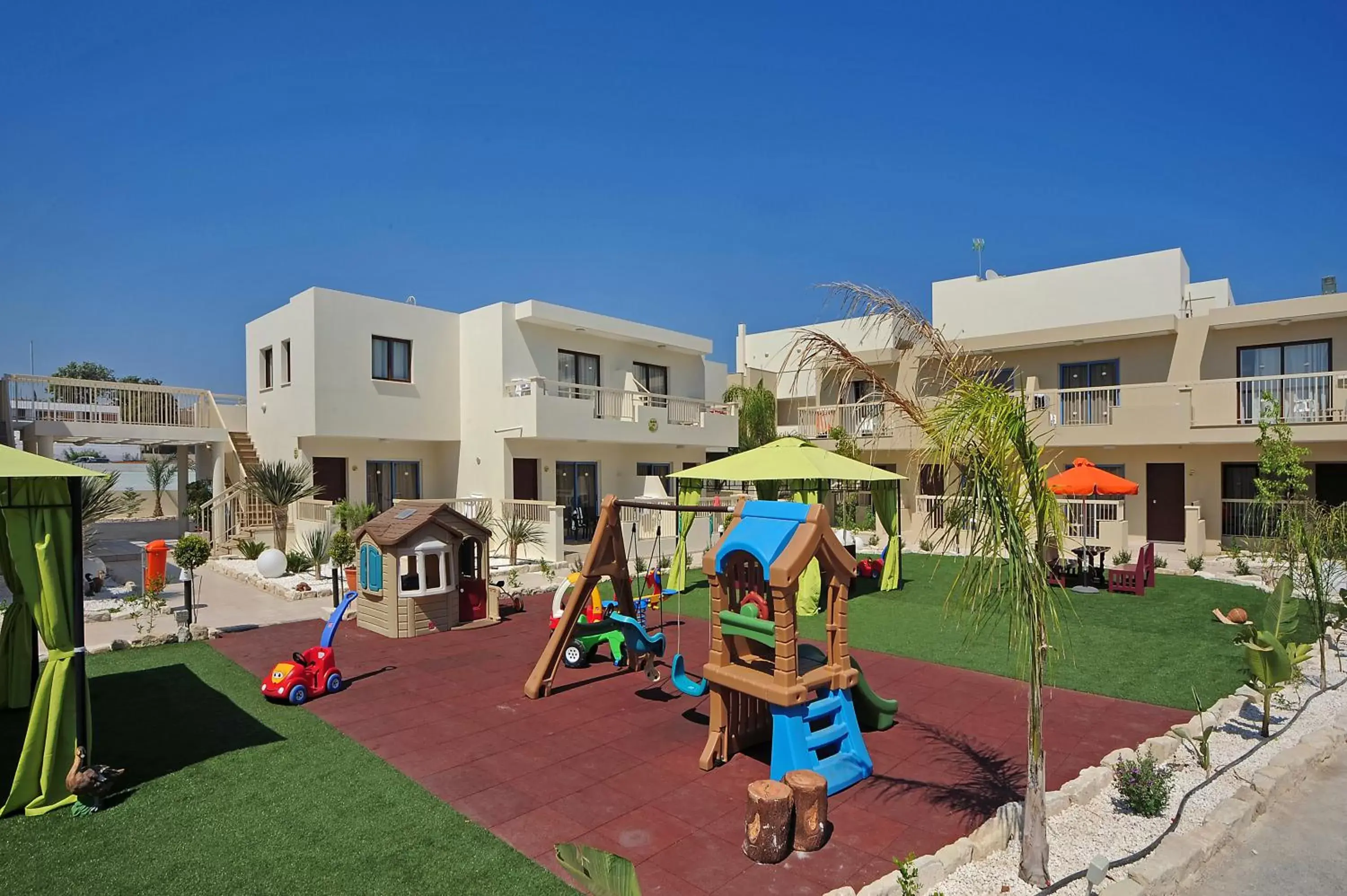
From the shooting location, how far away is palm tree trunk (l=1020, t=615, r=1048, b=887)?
4.58m

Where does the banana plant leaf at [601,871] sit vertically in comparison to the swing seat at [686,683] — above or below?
above

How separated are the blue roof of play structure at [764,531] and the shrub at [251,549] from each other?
15.2 meters

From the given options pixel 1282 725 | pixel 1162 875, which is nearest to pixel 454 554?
pixel 1162 875

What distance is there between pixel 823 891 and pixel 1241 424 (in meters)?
20.2

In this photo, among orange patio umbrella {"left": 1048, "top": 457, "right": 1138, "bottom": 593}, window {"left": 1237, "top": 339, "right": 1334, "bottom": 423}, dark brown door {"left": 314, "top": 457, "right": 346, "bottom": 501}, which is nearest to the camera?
orange patio umbrella {"left": 1048, "top": 457, "right": 1138, "bottom": 593}

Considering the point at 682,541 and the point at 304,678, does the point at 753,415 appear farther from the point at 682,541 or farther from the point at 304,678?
the point at 304,678

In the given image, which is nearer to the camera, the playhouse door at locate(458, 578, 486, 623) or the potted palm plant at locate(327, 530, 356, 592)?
the playhouse door at locate(458, 578, 486, 623)

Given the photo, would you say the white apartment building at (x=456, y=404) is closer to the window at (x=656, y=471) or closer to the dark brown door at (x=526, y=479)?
the dark brown door at (x=526, y=479)

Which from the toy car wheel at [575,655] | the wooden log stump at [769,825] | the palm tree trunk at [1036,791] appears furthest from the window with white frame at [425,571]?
the palm tree trunk at [1036,791]

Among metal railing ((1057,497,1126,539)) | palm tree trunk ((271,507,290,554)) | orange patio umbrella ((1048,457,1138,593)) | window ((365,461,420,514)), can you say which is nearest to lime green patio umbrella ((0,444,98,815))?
palm tree trunk ((271,507,290,554))

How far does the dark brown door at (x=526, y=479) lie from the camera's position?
73.2 ft

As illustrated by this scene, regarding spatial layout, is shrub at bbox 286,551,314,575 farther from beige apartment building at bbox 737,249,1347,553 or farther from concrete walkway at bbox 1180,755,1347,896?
concrete walkway at bbox 1180,755,1347,896

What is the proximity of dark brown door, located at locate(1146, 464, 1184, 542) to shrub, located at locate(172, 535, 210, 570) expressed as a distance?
23884 mm

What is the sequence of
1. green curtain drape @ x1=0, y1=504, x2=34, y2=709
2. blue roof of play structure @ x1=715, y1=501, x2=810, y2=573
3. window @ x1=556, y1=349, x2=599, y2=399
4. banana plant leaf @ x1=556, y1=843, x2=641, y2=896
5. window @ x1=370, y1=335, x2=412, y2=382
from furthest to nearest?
1. window @ x1=556, y1=349, x2=599, y2=399
2. window @ x1=370, y1=335, x2=412, y2=382
3. green curtain drape @ x1=0, y1=504, x2=34, y2=709
4. blue roof of play structure @ x1=715, y1=501, x2=810, y2=573
5. banana plant leaf @ x1=556, y1=843, x2=641, y2=896
